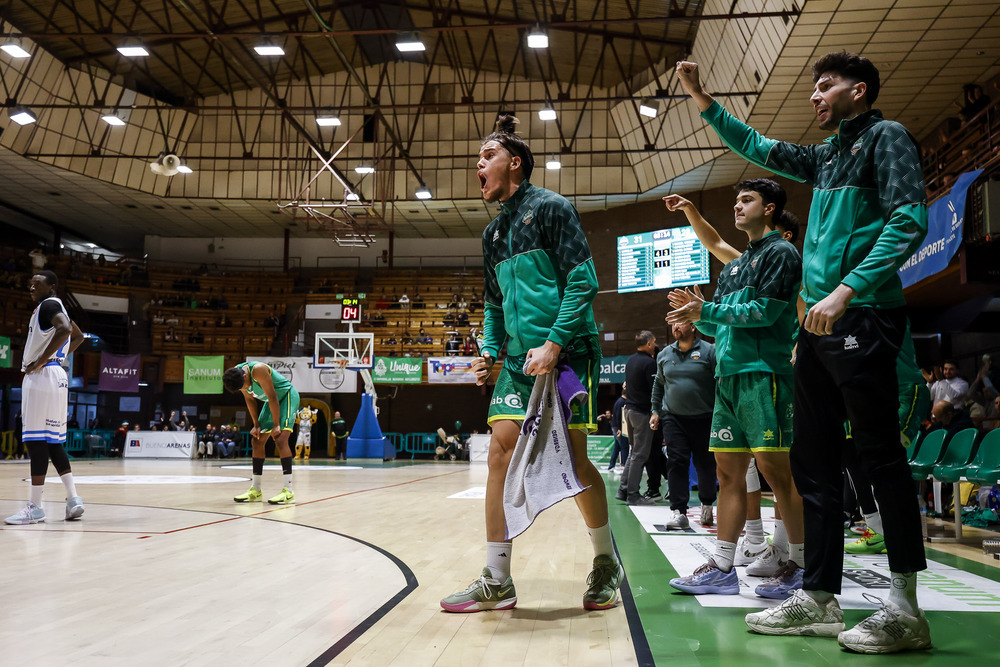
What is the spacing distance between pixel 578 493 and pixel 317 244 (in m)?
29.8

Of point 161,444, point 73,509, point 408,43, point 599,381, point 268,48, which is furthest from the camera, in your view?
point 161,444

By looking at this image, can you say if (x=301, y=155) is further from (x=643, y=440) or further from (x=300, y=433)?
(x=643, y=440)

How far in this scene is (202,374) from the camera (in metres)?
24.7

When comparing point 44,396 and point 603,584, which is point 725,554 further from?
point 44,396

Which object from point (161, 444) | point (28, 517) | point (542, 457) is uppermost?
point (542, 457)

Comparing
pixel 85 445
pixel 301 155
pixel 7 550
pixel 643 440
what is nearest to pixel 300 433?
pixel 85 445

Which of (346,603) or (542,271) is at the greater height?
(542,271)

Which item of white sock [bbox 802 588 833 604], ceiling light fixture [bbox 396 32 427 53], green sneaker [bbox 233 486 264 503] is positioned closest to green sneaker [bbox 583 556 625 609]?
white sock [bbox 802 588 833 604]

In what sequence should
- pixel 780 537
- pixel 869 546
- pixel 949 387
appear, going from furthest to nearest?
pixel 949 387 → pixel 869 546 → pixel 780 537

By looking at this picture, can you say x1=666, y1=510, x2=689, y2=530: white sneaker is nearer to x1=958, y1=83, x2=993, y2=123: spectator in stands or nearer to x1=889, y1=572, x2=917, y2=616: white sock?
x1=889, y1=572, x2=917, y2=616: white sock

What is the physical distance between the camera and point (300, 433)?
75.2 ft

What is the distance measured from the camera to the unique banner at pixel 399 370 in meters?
23.9

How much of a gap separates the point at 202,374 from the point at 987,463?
23.6m

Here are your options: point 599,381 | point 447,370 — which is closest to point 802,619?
point 599,381
